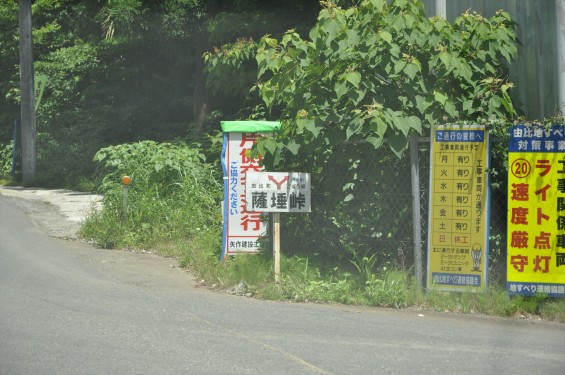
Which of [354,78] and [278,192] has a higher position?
[354,78]

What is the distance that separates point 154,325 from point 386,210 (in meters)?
3.34

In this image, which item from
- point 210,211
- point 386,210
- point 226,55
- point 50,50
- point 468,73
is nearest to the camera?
point 468,73

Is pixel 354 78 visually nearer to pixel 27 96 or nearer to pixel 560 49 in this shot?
pixel 560 49

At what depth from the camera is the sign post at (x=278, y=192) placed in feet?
32.2

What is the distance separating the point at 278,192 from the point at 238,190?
123cm

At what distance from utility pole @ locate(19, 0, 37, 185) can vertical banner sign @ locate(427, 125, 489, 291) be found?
55.8 feet

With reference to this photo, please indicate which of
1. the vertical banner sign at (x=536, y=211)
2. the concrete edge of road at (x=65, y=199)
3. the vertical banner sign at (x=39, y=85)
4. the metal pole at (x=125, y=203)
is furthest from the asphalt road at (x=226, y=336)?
the vertical banner sign at (x=39, y=85)

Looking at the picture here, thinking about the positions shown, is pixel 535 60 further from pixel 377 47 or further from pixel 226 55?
pixel 226 55

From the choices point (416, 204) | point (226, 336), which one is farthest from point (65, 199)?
point (226, 336)

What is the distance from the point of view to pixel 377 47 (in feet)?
30.1

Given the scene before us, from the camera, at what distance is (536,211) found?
8.49 metres

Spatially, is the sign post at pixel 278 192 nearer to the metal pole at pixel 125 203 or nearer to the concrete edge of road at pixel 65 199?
the metal pole at pixel 125 203

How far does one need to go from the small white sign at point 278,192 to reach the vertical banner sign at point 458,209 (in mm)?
1627

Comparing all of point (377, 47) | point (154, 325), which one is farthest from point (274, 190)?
point (154, 325)
